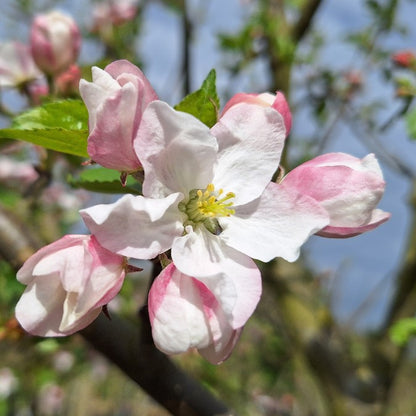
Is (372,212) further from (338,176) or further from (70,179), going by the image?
(70,179)

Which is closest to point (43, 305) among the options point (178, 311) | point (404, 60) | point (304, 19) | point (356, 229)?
point (178, 311)

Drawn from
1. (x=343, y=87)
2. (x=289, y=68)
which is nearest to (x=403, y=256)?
(x=289, y=68)

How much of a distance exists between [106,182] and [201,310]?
276 millimetres

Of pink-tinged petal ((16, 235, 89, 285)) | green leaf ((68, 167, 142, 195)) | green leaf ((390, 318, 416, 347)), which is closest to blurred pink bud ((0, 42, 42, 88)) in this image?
green leaf ((68, 167, 142, 195))

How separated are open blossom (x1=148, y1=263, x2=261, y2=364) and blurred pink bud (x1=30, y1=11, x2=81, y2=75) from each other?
891 mm

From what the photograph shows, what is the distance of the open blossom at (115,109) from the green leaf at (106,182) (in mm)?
121

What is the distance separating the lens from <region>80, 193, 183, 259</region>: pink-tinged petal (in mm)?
506

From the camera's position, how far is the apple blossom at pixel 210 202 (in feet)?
1.74

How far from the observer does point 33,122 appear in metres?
0.74

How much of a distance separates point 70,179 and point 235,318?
50 cm

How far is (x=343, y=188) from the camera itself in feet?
1.92

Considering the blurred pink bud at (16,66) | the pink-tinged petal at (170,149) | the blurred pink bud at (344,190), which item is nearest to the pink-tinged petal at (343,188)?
the blurred pink bud at (344,190)

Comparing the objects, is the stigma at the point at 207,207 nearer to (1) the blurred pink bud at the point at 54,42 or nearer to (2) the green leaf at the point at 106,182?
(2) the green leaf at the point at 106,182

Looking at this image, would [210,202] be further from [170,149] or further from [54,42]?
[54,42]
